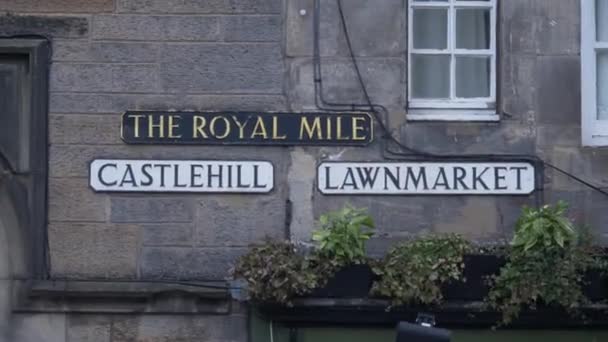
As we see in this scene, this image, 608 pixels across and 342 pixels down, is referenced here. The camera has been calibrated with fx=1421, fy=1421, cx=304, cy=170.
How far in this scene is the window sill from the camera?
8914 mm

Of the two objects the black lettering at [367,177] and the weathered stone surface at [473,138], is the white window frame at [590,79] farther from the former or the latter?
the black lettering at [367,177]

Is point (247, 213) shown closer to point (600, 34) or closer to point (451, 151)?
point (451, 151)

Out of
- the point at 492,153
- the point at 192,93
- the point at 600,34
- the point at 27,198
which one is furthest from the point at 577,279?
the point at 27,198

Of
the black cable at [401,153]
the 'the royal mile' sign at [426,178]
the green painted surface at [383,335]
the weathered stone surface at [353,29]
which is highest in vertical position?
the weathered stone surface at [353,29]

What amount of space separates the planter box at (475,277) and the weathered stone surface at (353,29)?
1387mm

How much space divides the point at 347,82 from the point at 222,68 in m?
0.79

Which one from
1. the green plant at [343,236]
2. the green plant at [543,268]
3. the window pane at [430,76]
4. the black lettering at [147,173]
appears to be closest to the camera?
the green plant at [543,268]

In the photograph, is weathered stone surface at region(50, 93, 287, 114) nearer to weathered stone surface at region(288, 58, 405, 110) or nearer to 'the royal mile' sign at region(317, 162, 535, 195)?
weathered stone surface at region(288, 58, 405, 110)

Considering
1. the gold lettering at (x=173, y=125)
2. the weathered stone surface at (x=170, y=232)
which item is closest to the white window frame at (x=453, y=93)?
the gold lettering at (x=173, y=125)

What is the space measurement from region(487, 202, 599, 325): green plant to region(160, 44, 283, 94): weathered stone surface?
70.8 inches

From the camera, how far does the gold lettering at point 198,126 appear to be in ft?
29.0

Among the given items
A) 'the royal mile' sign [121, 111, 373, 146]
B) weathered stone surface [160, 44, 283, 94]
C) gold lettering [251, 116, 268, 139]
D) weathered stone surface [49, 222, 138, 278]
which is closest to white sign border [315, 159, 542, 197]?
'the royal mile' sign [121, 111, 373, 146]

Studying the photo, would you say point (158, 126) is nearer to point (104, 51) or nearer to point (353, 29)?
point (104, 51)

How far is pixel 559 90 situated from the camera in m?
8.90
